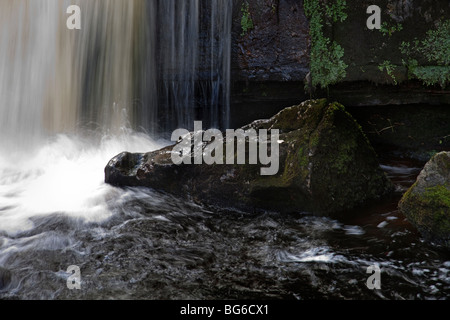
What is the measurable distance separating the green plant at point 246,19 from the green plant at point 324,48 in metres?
1.05

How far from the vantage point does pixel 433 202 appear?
11.1 ft

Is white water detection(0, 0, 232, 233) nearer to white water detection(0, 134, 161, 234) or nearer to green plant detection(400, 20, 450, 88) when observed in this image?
white water detection(0, 134, 161, 234)

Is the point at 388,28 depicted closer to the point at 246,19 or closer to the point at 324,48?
the point at 324,48

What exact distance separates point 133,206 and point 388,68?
4.76 m

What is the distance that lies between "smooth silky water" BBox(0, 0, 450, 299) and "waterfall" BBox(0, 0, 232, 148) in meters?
0.02

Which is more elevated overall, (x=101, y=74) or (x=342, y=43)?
(x=342, y=43)

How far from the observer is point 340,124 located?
14.9ft

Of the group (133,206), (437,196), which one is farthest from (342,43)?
(133,206)

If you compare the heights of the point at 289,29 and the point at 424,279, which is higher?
the point at 289,29

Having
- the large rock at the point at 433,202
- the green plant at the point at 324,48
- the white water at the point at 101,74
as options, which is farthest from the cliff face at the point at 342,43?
the large rock at the point at 433,202

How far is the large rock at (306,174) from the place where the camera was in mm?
4309
